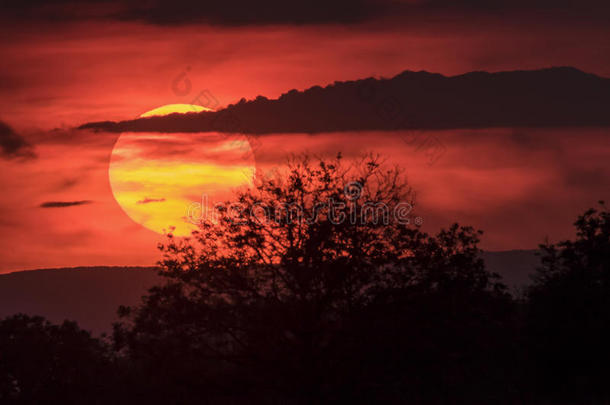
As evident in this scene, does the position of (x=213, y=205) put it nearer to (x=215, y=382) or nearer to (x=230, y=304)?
(x=230, y=304)

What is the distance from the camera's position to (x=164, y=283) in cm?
4291

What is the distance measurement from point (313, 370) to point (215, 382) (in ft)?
17.2

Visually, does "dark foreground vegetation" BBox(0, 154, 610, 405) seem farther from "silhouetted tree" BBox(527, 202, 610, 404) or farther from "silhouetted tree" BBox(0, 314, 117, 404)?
"silhouetted tree" BBox(0, 314, 117, 404)

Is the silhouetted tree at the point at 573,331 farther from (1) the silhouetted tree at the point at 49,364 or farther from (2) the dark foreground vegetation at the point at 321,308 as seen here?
(1) the silhouetted tree at the point at 49,364

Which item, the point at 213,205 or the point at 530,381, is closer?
the point at 213,205

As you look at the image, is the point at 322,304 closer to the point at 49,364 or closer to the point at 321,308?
the point at 321,308

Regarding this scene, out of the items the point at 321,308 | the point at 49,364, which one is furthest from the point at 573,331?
the point at 49,364

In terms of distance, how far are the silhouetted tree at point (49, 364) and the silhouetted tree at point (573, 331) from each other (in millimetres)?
33803

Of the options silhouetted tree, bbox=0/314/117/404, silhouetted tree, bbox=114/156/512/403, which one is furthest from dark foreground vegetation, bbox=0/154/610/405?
silhouetted tree, bbox=0/314/117/404

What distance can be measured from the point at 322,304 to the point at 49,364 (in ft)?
158

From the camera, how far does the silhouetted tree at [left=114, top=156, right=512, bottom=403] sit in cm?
3934

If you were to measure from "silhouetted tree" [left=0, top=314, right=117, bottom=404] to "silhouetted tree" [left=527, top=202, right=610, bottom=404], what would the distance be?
3380 cm

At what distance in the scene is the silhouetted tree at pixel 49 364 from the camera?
237ft

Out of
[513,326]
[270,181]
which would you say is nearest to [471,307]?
[513,326]
